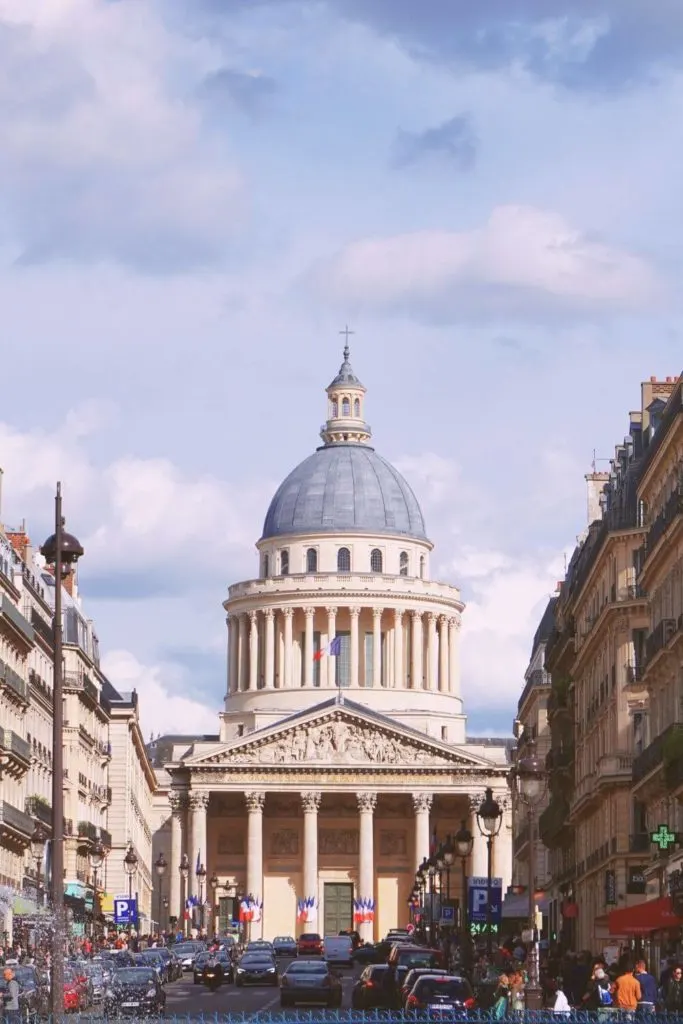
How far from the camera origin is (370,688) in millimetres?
190750

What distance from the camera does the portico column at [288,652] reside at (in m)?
191

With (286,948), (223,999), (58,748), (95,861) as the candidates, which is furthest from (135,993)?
(95,861)

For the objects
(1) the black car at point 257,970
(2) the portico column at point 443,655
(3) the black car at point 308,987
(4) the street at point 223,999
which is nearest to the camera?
(4) the street at point 223,999

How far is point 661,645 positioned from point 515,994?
20245mm

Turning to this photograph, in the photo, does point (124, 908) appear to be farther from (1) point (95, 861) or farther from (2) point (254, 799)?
(2) point (254, 799)

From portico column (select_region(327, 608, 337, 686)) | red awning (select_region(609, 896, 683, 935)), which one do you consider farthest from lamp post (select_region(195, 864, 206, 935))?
red awning (select_region(609, 896, 683, 935))

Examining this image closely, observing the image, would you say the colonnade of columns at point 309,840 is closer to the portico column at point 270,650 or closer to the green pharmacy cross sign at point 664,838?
the portico column at point 270,650

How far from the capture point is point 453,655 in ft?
642

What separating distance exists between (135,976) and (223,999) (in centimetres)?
1249

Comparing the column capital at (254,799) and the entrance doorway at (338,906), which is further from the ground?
the column capital at (254,799)

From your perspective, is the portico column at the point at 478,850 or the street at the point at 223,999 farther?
the portico column at the point at 478,850

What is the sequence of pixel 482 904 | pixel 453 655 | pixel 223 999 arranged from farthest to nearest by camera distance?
1. pixel 453 655
2. pixel 482 904
3. pixel 223 999

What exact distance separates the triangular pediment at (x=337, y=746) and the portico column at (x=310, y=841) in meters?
2.69

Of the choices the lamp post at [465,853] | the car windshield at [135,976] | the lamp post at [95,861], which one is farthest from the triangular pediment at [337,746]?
the car windshield at [135,976]
